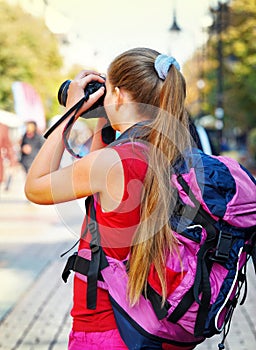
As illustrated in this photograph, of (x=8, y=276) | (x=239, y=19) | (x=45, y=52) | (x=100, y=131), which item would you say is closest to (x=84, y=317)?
(x=100, y=131)

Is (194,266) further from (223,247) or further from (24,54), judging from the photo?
(24,54)

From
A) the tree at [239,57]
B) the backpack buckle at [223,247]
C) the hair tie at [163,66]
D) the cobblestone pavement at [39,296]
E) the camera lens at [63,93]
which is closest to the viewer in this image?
the backpack buckle at [223,247]

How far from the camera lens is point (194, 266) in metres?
2.78

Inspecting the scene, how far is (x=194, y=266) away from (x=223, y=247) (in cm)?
11

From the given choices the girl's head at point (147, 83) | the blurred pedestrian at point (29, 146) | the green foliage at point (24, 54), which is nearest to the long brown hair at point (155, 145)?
the girl's head at point (147, 83)

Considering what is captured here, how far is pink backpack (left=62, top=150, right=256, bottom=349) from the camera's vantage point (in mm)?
2773

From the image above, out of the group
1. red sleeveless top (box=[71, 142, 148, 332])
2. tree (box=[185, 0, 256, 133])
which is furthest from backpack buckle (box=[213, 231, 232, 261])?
tree (box=[185, 0, 256, 133])

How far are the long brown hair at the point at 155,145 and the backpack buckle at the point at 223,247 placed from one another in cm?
13

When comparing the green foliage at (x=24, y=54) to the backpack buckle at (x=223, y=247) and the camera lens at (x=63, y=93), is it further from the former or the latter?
the backpack buckle at (x=223, y=247)

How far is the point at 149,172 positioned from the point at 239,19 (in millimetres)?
50089

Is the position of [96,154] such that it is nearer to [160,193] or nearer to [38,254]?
[160,193]

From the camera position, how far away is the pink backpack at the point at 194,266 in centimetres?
277

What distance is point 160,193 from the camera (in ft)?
9.18

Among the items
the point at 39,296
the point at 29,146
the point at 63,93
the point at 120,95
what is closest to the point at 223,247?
the point at 120,95
